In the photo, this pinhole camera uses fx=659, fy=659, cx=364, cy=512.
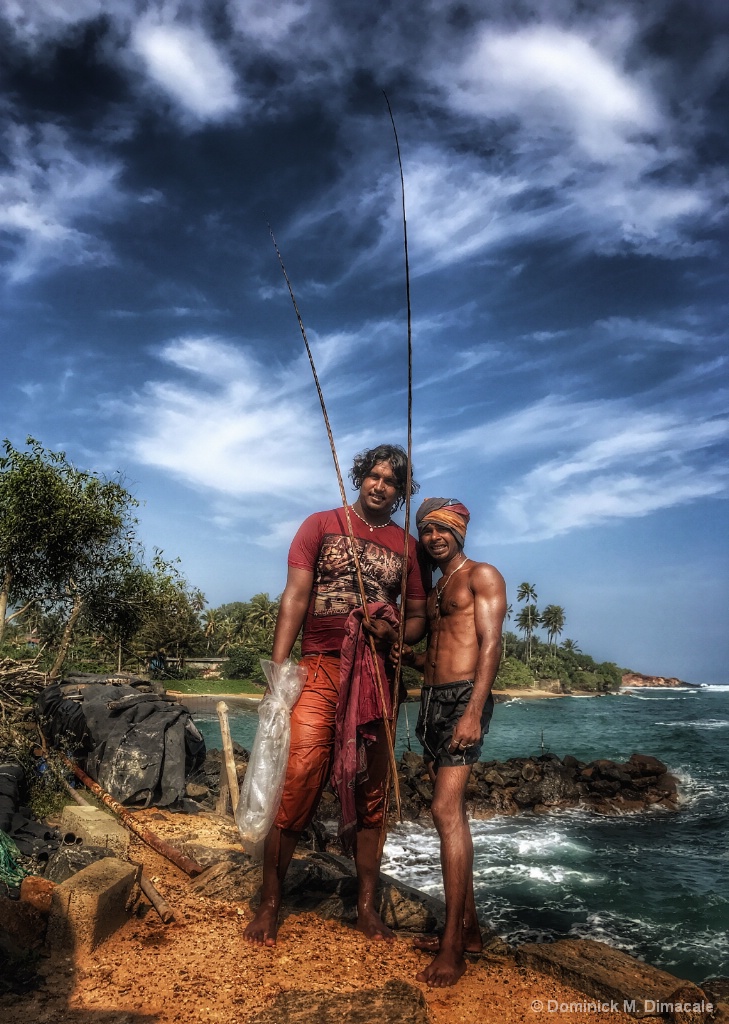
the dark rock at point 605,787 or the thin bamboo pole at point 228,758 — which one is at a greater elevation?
the thin bamboo pole at point 228,758

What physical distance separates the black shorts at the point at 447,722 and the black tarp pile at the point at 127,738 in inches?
214

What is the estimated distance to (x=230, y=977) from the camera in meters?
3.27

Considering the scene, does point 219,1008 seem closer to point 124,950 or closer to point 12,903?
point 124,950

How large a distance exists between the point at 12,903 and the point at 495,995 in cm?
257

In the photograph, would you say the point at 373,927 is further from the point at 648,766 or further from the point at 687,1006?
the point at 648,766

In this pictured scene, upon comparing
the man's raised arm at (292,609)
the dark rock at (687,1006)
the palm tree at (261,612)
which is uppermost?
the palm tree at (261,612)

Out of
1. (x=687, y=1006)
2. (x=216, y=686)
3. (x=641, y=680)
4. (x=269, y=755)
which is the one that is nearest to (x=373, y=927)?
(x=269, y=755)

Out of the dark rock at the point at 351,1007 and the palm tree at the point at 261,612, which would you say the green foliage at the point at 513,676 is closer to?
the palm tree at the point at 261,612

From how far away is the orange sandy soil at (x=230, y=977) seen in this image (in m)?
2.97

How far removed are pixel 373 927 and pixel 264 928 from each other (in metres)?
0.66

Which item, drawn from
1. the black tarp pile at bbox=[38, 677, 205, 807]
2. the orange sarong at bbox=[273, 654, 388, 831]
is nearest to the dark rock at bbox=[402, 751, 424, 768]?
the black tarp pile at bbox=[38, 677, 205, 807]

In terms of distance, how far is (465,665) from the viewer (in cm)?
385

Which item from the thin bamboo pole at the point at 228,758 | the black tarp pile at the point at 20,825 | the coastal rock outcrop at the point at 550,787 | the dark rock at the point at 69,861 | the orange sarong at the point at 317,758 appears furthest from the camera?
the coastal rock outcrop at the point at 550,787

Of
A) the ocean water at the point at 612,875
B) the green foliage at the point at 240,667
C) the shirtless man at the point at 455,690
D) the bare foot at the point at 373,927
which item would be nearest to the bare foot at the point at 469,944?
the shirtless man at the point at 455,690
